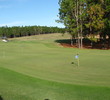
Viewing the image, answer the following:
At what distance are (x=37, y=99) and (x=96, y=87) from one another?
10.9ft

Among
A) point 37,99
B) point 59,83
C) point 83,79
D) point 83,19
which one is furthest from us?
point 83,19

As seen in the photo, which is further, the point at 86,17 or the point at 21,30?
the point at 21,30

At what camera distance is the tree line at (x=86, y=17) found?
46281 mm

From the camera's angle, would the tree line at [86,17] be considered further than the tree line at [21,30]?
No

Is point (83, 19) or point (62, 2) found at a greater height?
point (62, 2)

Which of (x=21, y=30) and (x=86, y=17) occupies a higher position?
(x=86, y=17)

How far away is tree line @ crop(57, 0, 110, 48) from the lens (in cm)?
4628

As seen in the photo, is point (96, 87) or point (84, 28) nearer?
point (96, 87)

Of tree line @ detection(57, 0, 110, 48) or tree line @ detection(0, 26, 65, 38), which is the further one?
tree line @ detection(0, 26, 65, 38)

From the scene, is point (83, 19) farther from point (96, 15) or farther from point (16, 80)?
point (16, 80)

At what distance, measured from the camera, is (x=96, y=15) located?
47500 millimetres

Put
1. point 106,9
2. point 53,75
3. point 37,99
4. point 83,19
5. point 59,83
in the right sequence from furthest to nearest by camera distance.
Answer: point 83,19, point 106,9, point 53,75, point 59,83, point 37,99

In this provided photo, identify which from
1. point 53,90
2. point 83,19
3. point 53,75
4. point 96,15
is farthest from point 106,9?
point 53,90

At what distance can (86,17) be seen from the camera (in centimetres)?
4950
